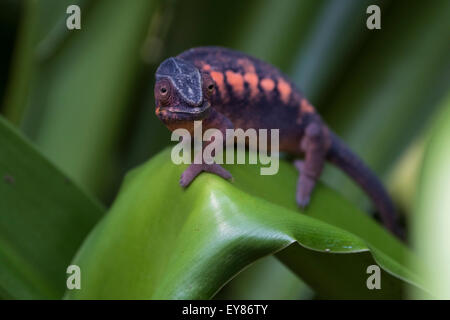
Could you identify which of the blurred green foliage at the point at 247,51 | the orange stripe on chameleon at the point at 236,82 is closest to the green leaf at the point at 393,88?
the blurred green foliage at the point at 247,51

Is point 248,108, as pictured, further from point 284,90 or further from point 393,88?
point 393,88

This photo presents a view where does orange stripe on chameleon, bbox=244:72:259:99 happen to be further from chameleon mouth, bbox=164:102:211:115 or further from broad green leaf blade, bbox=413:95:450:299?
broad green leaf blade, bbox=413:95:450:299

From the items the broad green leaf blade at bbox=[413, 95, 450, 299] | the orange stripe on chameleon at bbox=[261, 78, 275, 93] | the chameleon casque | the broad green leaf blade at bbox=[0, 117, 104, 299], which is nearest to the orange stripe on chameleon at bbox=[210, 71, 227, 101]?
the chameleon casque

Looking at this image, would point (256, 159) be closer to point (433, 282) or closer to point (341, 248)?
point (341, 248)

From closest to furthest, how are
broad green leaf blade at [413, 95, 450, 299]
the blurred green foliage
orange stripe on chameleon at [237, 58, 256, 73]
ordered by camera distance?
broad green leaf blade at [413, 95, 450, 299], orange stripe on chameleon at [237, 58, 256, 73], the blurred green foliage

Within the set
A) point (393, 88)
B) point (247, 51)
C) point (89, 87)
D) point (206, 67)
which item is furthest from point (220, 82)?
point (393, 88)

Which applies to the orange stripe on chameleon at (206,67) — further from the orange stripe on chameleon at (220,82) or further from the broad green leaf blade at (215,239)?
the broad green leaf blade at (215,239)
